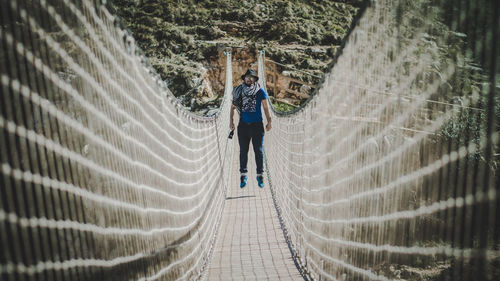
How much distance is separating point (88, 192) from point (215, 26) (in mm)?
15799

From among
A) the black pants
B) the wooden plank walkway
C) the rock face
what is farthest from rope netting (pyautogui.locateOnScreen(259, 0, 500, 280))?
the rock face

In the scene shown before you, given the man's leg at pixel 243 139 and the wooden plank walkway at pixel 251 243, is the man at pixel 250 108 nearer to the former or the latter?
the man's leg at pixel 243 139

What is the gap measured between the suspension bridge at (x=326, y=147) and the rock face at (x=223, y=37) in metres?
9.40

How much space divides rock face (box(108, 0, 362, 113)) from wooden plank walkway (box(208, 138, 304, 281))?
706cm

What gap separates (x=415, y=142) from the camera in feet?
2.55

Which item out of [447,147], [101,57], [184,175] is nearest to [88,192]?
[101,57]

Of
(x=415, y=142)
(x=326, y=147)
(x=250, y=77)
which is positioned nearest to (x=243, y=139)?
(x=250, y=77)

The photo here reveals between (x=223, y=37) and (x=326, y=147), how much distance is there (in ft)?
46.7

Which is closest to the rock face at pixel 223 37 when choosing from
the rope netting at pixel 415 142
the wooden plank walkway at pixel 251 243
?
the wooden plank walkway at pixel 251 243

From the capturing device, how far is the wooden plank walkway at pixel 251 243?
209 cm

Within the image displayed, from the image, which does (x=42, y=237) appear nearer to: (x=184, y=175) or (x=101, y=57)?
(x=101, y=57)

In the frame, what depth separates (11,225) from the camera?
52 cm

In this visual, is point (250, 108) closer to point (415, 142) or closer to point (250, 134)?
point (250, 134)

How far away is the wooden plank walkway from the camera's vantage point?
6.87 feet
